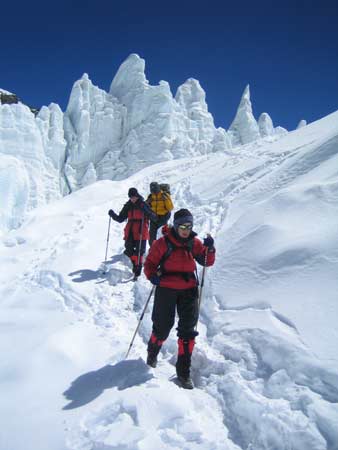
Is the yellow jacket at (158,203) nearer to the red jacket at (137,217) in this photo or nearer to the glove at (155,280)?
the red jacket at (137,217)

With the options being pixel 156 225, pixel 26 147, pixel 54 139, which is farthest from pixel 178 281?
pixel 54 139

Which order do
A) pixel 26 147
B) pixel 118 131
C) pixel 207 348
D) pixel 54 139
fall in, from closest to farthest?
pixel 207 348 → pixel 26 147 → pixel 54 139 → pixel 118 131

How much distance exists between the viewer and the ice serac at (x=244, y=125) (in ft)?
226

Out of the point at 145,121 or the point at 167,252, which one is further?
the point at 145,121

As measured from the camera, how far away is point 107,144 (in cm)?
5778

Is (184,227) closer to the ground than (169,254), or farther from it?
farther from it

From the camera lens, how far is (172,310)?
12.6 ft

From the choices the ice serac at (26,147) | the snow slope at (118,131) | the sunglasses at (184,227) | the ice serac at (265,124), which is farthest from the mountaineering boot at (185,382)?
the ice serac at (265,124)

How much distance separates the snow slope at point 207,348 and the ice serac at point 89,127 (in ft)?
163

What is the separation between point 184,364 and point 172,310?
0.59 meters

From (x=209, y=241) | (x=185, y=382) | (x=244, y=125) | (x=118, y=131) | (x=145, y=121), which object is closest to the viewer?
(x=185, y=382)

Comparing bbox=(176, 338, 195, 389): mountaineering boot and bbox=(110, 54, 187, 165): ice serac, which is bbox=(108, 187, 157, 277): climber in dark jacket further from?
bbox=(110, 54, 187, 165): ice serac

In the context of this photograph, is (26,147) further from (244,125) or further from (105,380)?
(244,125)

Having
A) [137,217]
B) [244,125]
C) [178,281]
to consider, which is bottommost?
[178,281]
